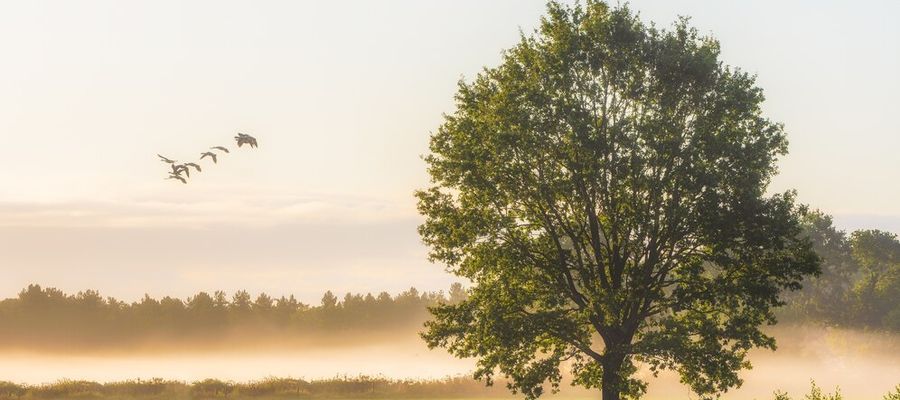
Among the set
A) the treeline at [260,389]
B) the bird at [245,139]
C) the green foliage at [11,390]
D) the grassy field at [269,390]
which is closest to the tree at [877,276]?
the grassy field at [269,390]

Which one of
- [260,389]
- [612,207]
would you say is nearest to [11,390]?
[260,389]

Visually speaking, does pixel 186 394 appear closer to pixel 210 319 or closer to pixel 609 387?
pixel 609 387

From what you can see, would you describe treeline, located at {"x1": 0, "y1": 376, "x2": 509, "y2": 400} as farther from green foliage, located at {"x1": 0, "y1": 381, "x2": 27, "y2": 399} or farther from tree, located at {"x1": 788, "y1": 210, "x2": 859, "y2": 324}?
tree, located at {"x1": 788, "y1": 210, "x2": 859, "y2": 324}

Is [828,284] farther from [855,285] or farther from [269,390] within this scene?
[269,390]

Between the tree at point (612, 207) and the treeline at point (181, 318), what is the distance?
121188 millimetres

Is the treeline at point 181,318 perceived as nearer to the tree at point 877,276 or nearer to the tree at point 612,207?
the tree at point 877,276

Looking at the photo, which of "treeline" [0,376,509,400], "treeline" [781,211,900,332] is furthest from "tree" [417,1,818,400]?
"treeline" [781,211,900,332]

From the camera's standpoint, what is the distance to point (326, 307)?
192 m

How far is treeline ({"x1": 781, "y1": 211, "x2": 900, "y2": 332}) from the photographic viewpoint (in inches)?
4683

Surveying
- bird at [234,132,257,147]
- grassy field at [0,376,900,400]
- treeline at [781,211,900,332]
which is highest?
treeline at [781,211,900,332]

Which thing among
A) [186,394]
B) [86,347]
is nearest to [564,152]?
[186,394]

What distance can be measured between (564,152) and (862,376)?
88.3 metres

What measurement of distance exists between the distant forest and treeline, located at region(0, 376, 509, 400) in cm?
5551

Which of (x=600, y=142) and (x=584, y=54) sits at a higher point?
(x=584, y=54)
